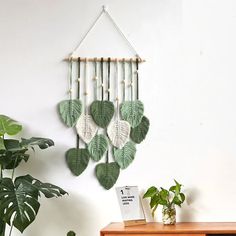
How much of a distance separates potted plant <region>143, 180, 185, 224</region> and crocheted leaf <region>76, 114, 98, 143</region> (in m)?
0.47

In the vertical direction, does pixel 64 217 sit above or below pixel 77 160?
below

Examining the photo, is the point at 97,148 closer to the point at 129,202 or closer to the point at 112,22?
the point at 129,202

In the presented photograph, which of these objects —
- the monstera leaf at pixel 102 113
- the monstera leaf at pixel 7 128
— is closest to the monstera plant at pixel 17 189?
the monstera leaf at pixel 7 128

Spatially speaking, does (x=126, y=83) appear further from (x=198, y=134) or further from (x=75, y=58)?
(x=198, y=134)

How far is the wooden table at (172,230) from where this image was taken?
2184 millimetres

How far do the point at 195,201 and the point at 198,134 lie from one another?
15.4 inches

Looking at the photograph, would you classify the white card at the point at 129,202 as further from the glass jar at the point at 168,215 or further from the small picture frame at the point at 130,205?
the glass jar at the point at 168,215

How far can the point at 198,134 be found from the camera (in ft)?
8.50

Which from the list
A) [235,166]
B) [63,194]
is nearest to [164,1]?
[235,166]

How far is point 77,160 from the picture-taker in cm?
258

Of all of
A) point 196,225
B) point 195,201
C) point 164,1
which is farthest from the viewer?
point 164,1

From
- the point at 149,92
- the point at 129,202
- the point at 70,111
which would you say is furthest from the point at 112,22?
the point at 129,202

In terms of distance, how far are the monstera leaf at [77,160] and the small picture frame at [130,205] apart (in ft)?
0.85

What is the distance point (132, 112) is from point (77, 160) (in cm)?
43
